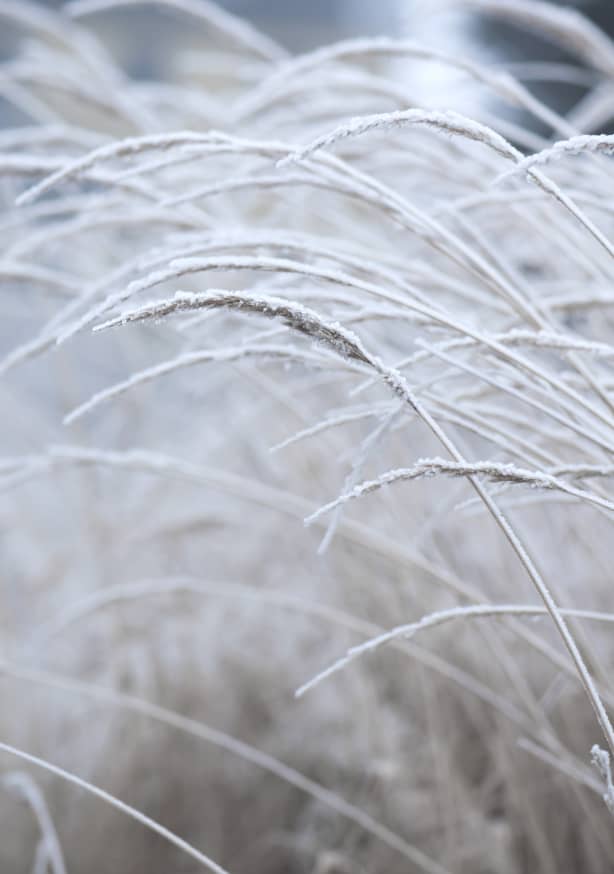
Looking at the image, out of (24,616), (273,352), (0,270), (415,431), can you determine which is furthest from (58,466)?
(24,616)

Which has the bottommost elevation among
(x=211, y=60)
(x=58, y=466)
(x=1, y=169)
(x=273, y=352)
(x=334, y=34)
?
(x=273, y=352)

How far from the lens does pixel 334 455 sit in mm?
947

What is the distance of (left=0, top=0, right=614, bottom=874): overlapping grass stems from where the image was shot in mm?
554

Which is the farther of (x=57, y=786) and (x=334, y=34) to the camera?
(x=334, y=34)

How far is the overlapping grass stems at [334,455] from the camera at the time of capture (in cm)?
55

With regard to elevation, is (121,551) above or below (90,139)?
below

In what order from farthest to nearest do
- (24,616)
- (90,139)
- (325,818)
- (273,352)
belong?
1. (24,616)
2. (325,818)
3. (90,139)
4. (273,352)

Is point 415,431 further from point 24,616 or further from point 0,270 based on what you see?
point 0,270

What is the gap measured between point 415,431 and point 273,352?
858mm

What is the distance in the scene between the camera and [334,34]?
667cm

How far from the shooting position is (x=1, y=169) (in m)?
0.67

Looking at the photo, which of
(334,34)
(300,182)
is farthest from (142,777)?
(334,34)

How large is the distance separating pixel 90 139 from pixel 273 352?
446 millimetres

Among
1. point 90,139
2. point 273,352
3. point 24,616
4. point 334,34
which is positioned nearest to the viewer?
point 273,352
